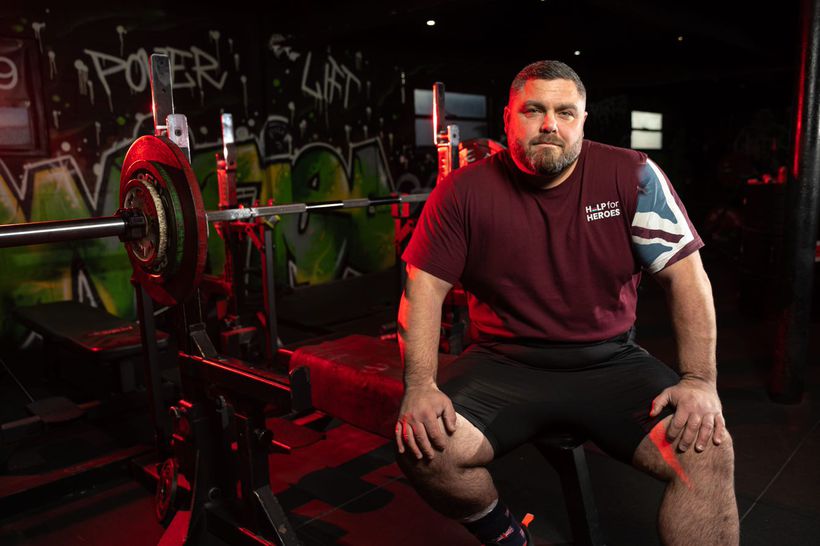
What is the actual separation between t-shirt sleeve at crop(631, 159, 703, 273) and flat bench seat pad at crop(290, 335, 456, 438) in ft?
2.11

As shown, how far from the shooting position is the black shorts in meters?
1.46

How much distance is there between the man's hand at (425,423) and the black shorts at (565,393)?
0.07m

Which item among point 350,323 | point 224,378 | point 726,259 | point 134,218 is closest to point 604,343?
point 224,378

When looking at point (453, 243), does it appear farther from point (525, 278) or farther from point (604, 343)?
point (604, 343)

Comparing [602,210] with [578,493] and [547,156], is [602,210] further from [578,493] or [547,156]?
[578,493]

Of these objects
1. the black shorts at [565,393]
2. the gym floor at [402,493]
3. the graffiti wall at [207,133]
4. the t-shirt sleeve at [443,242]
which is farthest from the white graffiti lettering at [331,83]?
the black shorts at [565,393]

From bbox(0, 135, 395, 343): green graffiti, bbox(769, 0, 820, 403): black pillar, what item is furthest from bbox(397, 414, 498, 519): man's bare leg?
bbox(769, 0, 820, 403): black pillar

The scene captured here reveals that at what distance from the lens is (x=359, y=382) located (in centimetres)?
188

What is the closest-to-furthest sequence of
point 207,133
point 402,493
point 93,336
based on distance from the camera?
point 402,493, point 93,336, point 207,133

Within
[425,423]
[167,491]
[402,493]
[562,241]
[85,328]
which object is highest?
[562,241]

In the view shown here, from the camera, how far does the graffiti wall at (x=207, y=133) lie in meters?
4.23

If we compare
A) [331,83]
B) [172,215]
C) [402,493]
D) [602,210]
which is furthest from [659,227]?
[331,83]

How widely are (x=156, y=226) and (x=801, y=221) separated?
267 centimetres

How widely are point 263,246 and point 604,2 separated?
10.8 feet
